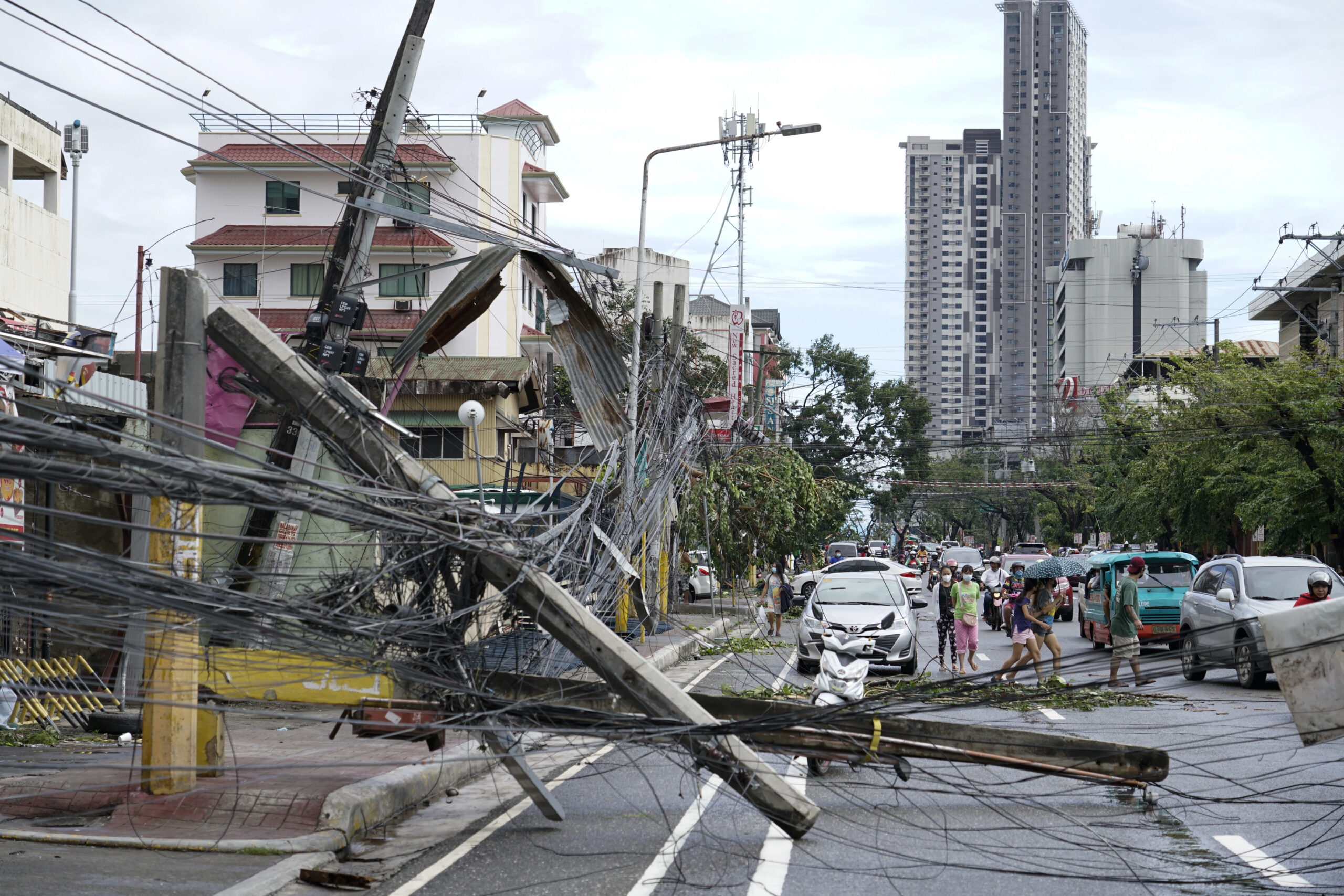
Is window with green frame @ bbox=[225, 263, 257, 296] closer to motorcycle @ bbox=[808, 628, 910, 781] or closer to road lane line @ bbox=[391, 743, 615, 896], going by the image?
motorcycle @ bbox=[808, 628, 910, 781]

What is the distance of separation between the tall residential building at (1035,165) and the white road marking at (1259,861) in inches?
7273

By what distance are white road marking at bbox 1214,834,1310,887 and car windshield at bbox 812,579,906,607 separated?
452 inches

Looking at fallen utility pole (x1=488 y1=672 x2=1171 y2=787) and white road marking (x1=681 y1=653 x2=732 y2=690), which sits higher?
fallen utility pole (x1=488 y1=672 x2=1171 y2=787)

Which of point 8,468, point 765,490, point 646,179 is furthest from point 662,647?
point 8,468

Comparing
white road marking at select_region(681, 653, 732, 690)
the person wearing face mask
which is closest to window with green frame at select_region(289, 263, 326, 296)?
white road marking at select_region(681, 653, 732, 690)

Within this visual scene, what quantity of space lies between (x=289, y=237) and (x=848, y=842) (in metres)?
42.3

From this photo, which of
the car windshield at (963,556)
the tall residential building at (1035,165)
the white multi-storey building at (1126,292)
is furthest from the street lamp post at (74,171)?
the tall residential building at (1035,165)

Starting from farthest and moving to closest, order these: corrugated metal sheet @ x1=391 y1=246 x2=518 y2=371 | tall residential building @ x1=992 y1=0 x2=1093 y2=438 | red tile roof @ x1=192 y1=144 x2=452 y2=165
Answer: tall residential building @ x1=992 y1=0 x2=1093 y2=438 → red tile roof @ x1=192 y1=144 x2=452 y2=165 → corrugated metal sheet @ x1=391 y1=246 x2=518 y2=371

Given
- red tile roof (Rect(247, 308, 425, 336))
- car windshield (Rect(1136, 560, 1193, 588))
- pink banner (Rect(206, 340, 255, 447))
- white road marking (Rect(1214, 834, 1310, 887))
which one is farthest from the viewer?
red tile roof (Rect(247, 308, 425, 336))

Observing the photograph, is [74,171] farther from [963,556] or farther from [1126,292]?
[1126,292]

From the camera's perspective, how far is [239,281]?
45094mm

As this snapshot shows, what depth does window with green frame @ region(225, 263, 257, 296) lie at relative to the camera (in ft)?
147

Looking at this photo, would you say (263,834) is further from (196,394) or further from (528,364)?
(528,364)

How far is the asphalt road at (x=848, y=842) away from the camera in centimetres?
680
